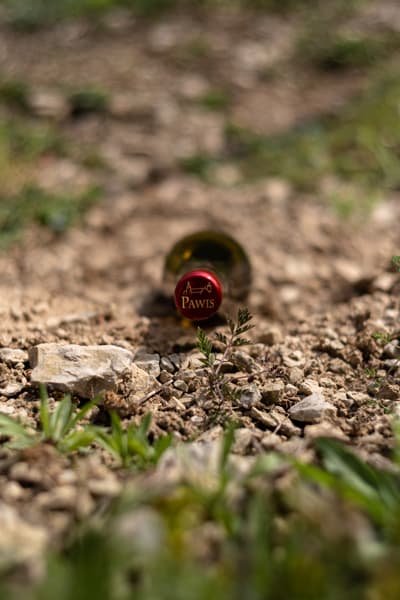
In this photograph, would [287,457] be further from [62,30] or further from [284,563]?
[62,30]

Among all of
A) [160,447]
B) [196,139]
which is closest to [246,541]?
[160,447]

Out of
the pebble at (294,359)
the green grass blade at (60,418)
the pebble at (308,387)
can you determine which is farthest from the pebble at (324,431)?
the green grass blade at (60,418)

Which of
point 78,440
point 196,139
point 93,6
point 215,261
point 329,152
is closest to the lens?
point 78,440

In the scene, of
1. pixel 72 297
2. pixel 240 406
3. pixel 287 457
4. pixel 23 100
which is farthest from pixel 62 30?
pixel 287 457

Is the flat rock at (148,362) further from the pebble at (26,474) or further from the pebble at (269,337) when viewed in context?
the pebble at (26,474)

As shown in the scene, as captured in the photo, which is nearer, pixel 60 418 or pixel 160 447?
pixel 160 447

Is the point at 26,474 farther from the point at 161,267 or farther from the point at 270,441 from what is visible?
the point at 161,267
